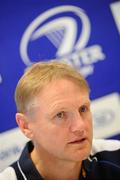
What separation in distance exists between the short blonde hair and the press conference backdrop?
1140 millimetres

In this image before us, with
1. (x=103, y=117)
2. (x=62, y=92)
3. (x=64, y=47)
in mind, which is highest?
(x=62, y=92)

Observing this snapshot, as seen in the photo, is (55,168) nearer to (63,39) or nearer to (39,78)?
(39,78)

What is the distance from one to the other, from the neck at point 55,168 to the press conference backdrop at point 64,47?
1.09 meters

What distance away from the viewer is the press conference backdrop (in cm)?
227

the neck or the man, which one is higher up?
the man

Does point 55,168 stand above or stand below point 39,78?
below

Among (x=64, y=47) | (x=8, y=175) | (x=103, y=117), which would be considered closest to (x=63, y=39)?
(x=64, y=47)

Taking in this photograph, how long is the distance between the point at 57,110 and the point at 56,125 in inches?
1.8

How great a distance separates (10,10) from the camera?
7.64 feet

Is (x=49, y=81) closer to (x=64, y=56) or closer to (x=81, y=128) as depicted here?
(x=81, y=128)

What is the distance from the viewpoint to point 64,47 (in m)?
2.39

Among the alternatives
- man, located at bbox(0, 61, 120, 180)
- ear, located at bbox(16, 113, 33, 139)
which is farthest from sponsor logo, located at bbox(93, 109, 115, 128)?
ear, located at bbox(16, 113, 33, 139)

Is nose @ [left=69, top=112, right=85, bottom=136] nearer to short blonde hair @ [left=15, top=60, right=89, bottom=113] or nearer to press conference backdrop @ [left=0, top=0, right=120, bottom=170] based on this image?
short blonde hair @ [left=15, top=60, right=89, bottom=113]

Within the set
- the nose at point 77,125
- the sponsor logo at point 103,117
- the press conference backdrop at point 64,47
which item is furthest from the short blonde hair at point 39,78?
the sponsor logo at point 103,117
